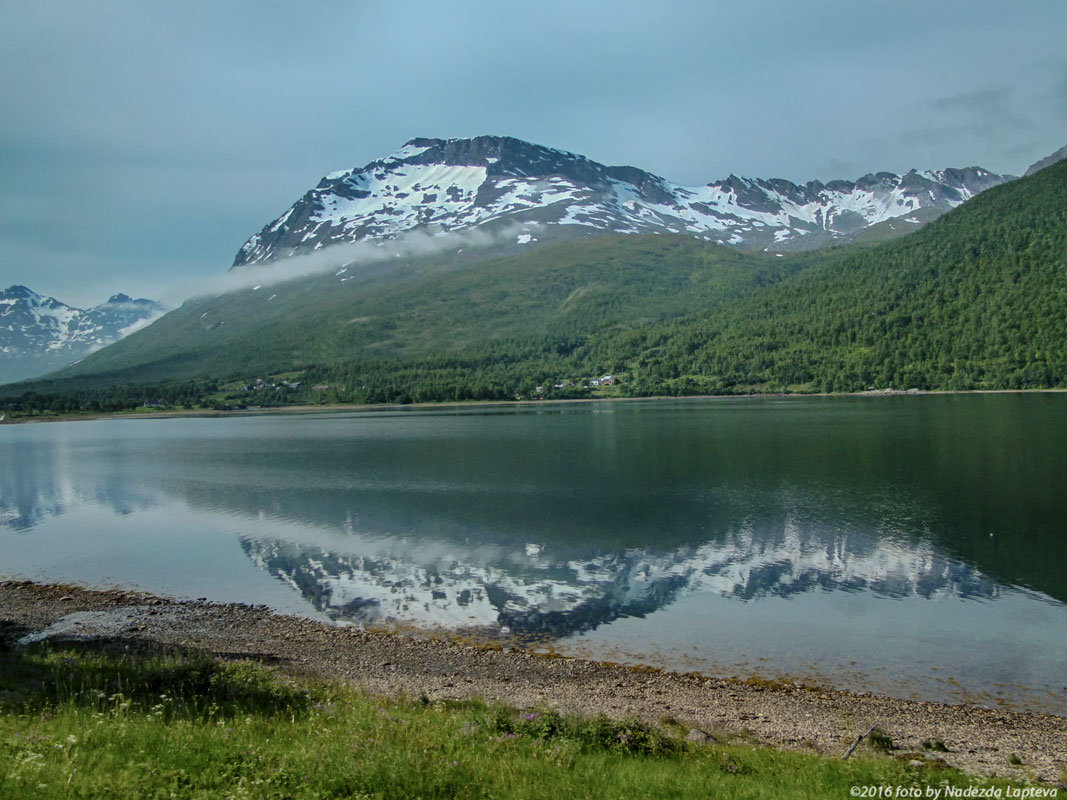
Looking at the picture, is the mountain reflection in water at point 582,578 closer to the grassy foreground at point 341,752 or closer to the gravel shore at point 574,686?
the gravel shore at point 574,686

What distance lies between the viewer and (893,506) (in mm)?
39219

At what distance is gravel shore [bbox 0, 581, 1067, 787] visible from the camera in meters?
14.2

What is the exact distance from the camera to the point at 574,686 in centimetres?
1783

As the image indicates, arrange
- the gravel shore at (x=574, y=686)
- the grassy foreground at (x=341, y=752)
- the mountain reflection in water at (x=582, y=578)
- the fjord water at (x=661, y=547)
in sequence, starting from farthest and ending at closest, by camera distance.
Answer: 1. the mountain reflection in water at (x=582, y=578)
2. the fjord water at (x=661, y=547)
3. the gravel shore at (x=574, y=686)
4. the grassy foreground at (x=341, y=752)

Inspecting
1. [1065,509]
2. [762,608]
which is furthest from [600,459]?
[762,608]

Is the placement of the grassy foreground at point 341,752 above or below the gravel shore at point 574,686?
above

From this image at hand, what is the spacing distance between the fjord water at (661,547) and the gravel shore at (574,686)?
1466 mm

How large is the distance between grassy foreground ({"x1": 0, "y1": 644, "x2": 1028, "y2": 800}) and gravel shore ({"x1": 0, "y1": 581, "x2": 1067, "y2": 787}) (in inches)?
68.7

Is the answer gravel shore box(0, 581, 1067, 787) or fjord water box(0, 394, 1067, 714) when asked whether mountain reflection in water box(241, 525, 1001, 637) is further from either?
gravel shore box(0, 581, 1067, 787)

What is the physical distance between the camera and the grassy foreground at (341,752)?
330 inches

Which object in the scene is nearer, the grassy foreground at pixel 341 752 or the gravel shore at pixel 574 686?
the grassy foreground at pixel 341 752

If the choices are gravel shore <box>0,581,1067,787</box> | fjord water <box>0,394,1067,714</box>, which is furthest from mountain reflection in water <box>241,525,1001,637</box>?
gravel shore <box>0,581,1067,787</box>

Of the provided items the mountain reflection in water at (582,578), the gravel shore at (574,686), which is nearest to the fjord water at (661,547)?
the mountain reflection in water at (582,578)

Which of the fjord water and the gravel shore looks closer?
the gravel shore
